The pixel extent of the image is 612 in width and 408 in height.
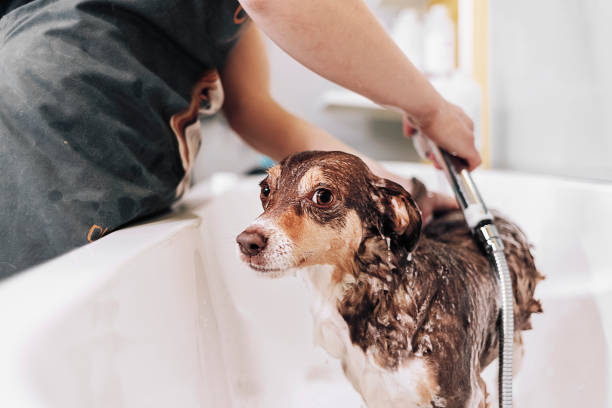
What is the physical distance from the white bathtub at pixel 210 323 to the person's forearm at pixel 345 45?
0.14 meters

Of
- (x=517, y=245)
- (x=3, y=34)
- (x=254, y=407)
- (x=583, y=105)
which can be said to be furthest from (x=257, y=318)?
(x=583, y=105)

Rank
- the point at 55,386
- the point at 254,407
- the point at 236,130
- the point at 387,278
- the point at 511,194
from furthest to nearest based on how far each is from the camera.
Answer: the point at 511,194 → the point at 236,130 → the point at 254,407 → the point at 387,278 → the point at 55,386

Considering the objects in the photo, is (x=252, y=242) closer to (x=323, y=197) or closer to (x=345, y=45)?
(x=323, y=197)

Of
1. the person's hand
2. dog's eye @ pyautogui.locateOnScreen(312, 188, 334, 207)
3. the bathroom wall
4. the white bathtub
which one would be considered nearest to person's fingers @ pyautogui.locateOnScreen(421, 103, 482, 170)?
the person's hand

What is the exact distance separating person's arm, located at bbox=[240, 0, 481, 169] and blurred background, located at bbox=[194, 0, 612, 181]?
0.34 ft

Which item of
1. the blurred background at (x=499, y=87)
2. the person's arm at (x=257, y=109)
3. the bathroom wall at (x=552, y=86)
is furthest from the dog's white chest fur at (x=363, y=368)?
the bathroom wall at (x=552, y=86)

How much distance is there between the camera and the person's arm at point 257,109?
1.55 feet

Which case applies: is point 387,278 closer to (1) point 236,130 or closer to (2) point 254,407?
(2) point 254,407

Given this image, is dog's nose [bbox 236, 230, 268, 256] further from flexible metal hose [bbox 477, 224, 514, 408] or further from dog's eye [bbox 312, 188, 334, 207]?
flexible metal hose [bbox 477, 224, 514, 408]

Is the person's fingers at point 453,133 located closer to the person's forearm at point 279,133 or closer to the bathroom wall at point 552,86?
the person's forearm at point 279,133

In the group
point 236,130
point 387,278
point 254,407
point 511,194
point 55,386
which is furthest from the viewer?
point 511,194

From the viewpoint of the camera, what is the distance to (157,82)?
0.49m

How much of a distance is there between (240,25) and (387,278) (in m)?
0.37

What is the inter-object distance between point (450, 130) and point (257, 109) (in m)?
0.24
